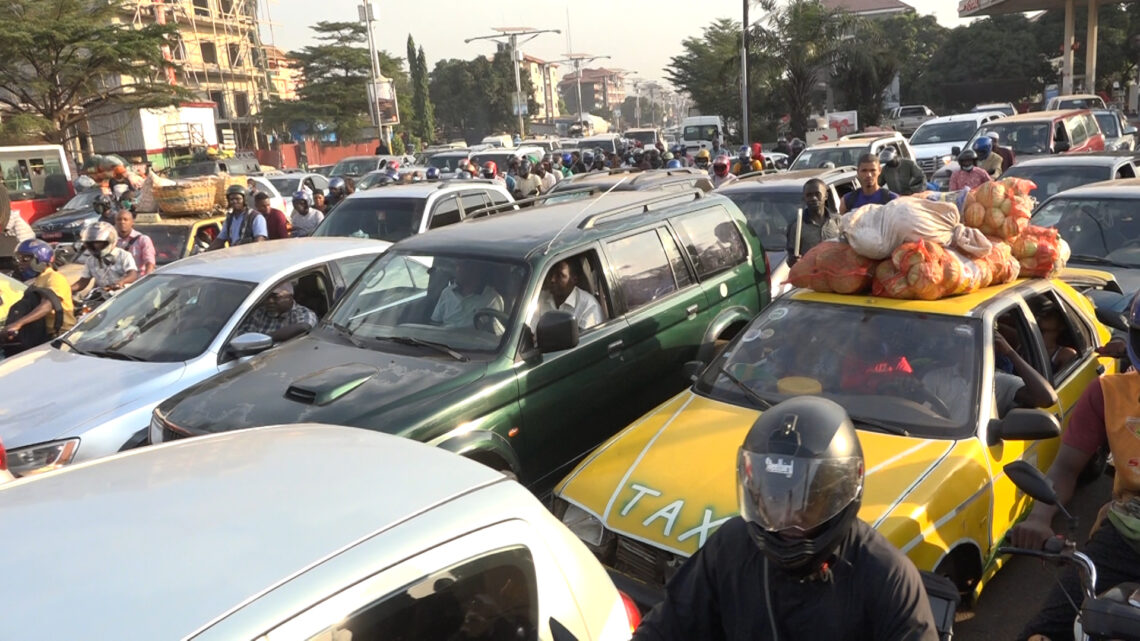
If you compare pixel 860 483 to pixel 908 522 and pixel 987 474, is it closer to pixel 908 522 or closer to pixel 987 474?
pixel 908 522

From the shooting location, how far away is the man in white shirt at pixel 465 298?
201 inches

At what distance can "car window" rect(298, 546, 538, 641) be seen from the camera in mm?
1806

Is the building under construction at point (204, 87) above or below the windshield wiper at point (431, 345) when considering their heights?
above

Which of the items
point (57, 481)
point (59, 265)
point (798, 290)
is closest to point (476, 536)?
point (57, 481)

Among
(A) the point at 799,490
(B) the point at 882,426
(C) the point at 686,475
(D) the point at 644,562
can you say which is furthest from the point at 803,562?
(B) the point at 882,426

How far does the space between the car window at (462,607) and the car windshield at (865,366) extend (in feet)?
7.64

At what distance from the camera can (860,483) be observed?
2178 millimetres

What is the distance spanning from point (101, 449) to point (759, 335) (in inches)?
149

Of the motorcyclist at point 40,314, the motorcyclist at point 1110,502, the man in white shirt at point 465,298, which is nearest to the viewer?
Answer: the motorcyclist at point 1110,502

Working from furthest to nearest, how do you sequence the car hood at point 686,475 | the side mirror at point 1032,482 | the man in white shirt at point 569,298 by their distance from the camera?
1. the man in white shirt at point 569,298
2. the car hood at point 686,475
3. the side mirror at point 1032,482

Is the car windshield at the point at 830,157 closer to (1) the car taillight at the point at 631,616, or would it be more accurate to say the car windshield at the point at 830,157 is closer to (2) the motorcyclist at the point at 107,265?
(2) the motorcyclist at the point at 107,265

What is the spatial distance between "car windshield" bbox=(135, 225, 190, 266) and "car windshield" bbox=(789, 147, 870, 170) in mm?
9998

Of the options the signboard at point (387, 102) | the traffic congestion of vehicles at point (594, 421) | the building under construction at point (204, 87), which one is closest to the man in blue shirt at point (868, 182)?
the traffic congestion of vehicles at point (594, 421)

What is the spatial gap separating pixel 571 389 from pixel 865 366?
1.69m
